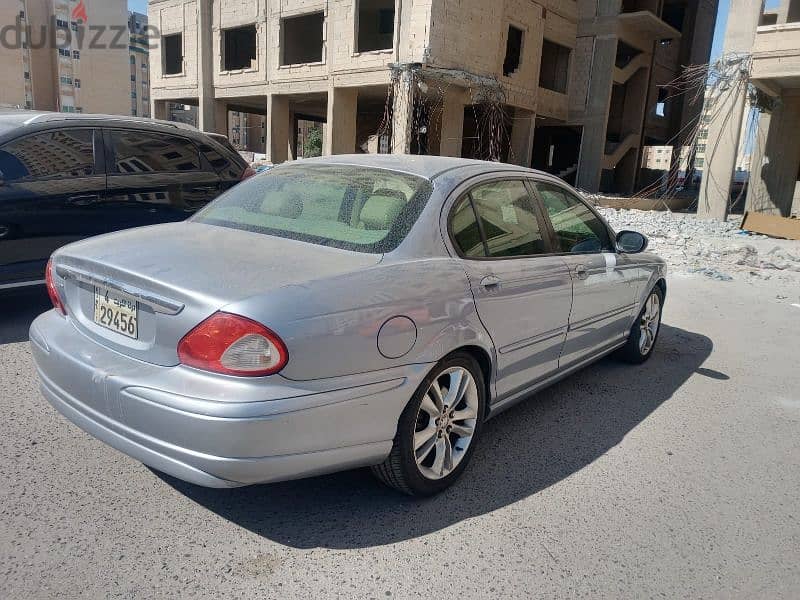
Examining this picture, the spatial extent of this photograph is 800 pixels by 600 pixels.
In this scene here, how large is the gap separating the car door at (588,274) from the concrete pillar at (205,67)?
85.9 ft

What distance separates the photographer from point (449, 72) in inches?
765

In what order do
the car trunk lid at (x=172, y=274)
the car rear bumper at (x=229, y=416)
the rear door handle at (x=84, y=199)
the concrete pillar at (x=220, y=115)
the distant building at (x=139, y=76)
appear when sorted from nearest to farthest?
the car rear bumper at (x=229, y=416)
the car trunk lid at (x=172, y=274)
the rear door handle at (x=84, y=199)
the concrete pillar at (x=220, y=115)
the distant building at (x=139, y=76)

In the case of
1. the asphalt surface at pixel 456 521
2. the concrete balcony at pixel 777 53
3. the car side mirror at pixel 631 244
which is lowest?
the asphalt surface at pixel 456 521

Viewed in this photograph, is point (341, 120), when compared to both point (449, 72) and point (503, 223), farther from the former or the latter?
point (503, 223)

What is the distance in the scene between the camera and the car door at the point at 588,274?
4.00m

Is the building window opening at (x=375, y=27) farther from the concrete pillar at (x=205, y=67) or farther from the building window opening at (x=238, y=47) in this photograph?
the concrete pillar at (x=205, y=67)

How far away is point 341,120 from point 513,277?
68.0ft

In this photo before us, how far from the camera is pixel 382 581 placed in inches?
94.6

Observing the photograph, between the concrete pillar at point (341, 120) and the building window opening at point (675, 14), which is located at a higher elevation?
the building window opening at point (675, 14)

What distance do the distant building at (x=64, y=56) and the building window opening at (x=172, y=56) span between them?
106 ft

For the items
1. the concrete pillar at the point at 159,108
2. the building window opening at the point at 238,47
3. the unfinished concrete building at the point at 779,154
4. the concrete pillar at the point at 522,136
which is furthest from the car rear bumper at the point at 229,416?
the concrete pillar at the point at 159,108

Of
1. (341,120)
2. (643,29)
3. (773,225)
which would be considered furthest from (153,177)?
(643,29)

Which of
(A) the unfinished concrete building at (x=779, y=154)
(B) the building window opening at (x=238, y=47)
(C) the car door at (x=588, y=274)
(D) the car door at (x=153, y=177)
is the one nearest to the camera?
(C) the car door at (x=588, y=274)

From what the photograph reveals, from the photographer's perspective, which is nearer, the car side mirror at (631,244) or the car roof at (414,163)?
the car roof at (414,163)
